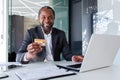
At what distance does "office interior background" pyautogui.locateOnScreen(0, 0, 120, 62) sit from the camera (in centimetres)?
267

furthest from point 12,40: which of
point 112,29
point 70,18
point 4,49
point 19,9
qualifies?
point 112,29

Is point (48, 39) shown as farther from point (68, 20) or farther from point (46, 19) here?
point (68, 20)

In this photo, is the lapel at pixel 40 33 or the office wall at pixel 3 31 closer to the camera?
the lapel at pixel 40 33

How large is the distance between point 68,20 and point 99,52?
103 inches

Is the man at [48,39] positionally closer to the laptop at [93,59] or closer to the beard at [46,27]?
the beard at [46,27]

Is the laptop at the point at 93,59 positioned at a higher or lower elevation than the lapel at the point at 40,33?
lower

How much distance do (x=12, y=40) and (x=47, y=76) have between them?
237cm

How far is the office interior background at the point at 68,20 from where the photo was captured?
2674 mm

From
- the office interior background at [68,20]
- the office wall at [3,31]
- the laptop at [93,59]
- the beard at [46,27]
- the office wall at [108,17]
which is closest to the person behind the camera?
the laptop at [93,59]

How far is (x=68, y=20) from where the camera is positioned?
143 inches

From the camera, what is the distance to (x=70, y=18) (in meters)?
3.63

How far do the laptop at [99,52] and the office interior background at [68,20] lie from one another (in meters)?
1.38

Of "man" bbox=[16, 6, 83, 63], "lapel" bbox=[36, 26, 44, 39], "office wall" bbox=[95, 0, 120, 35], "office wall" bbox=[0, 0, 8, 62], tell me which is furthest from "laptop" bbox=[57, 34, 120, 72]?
"office wall" bbox=[0, 0, 8, 62]

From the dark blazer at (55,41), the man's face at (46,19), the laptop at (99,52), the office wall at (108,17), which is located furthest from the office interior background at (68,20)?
the laptop at (99,52)
